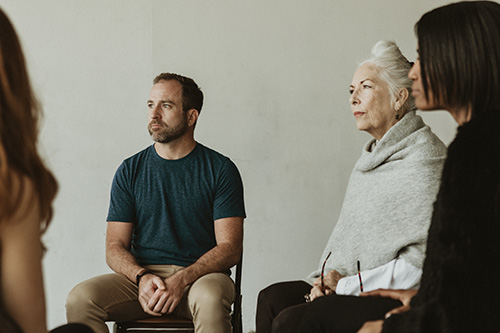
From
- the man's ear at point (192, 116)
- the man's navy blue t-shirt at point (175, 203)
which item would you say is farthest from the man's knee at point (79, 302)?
the man's ear at point (192, 116)

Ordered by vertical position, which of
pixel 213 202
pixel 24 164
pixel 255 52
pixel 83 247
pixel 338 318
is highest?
pixel 255 52

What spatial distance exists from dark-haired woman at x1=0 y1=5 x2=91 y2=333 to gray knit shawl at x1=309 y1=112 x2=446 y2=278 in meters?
1.32

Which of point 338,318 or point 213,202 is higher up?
point 213,202

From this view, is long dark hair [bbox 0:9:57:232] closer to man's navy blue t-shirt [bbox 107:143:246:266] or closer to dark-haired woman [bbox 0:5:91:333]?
dark-haired woman [bbox 0:5:91:333]

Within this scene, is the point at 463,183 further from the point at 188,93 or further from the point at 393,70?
the point at 188,93

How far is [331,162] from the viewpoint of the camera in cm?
350

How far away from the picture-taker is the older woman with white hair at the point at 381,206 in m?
1.95

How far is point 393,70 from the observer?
90.3 inches

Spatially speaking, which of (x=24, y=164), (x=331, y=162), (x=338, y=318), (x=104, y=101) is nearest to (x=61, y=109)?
(x=104, y=101)

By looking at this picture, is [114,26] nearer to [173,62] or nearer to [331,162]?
[173,62]

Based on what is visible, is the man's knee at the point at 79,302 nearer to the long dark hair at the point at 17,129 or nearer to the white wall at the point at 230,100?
the white wall at the point at 230,100

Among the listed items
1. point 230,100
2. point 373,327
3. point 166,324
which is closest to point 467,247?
point 373,327

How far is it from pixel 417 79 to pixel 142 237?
4.85 feet

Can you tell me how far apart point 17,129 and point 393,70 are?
1.69m
